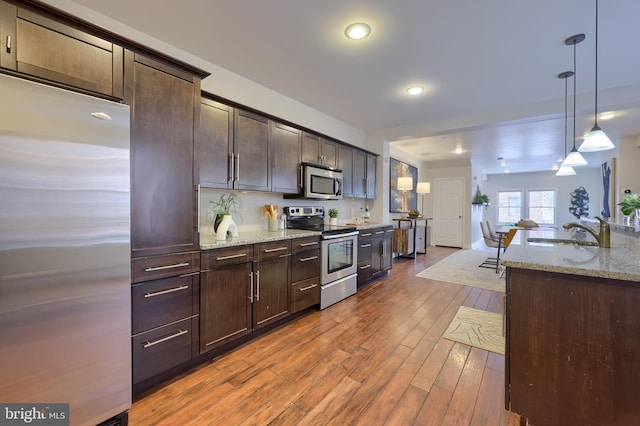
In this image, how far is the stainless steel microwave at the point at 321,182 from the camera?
10.8ft

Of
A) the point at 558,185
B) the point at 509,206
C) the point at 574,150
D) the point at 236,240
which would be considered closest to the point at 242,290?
the point at 236,240

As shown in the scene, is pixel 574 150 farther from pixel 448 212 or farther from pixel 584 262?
pixel 448 212

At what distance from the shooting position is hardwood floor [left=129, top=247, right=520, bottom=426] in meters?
1.53

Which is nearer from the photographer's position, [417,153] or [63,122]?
[63,122]

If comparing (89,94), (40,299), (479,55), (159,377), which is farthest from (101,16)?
(479,55)

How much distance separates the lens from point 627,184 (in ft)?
16.8

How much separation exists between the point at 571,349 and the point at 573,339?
0.17 feet

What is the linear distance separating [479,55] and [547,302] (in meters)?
2.25

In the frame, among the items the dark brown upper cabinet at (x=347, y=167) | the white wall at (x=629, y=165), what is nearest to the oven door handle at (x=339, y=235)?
the dark brown upper cabinet at (x=347, y=167)

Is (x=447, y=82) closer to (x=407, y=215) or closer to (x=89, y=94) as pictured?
(x=89, y=94)

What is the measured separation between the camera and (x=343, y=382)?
182cm

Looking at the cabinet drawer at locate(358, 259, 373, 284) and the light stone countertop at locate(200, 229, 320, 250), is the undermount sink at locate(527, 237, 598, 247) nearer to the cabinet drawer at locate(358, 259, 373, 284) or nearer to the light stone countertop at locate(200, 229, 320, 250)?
the cabinet drawer at locate(358, 259, 373, 284)

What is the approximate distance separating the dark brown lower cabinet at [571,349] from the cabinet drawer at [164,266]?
2.01 m

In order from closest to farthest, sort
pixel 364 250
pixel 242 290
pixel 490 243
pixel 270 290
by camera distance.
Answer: pixel 242 290, pixel 270 290, pixel 364 250, pixel 490 243
